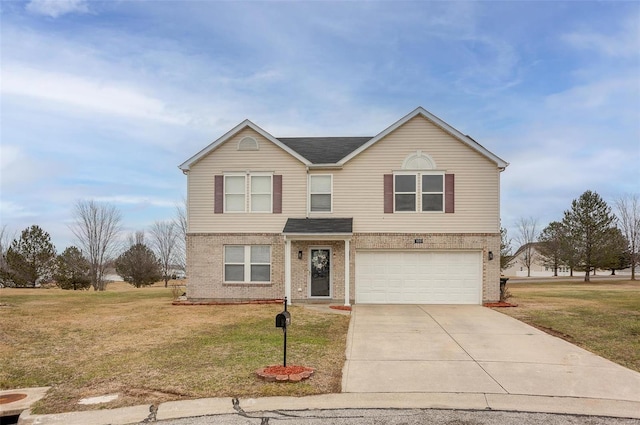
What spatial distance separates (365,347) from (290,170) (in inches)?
398

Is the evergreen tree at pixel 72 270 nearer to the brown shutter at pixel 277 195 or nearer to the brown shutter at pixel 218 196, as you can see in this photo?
the brown shutter at pixel 218 196

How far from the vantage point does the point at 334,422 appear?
6164 mm

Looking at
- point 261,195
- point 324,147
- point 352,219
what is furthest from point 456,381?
point 324,147

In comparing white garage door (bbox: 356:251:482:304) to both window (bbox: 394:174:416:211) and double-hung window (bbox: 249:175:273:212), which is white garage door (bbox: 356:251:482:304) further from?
double-hung window (bbox: 249:175:273:212)

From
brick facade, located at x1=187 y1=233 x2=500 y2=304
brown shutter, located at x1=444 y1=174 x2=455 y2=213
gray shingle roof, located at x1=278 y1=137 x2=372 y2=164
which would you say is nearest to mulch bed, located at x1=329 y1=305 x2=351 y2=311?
brick facade, located at x1=187 y1=233 x2=500 y2=304

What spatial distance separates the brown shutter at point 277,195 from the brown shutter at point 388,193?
415 cm

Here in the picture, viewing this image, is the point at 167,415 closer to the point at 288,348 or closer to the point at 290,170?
the point at 288,348

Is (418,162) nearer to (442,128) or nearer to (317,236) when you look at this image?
(442,128)

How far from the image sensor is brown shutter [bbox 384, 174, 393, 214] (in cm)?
1902

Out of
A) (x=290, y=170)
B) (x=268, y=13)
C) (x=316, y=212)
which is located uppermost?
(x=268, y=13)

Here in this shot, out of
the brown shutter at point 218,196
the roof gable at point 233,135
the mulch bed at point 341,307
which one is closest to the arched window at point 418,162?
the roof gable at point 233,135

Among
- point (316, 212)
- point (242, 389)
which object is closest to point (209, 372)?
point (242, 389)

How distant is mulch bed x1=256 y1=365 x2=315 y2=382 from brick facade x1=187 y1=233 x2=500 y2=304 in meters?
10.5

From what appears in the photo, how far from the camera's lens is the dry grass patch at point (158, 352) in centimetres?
756
